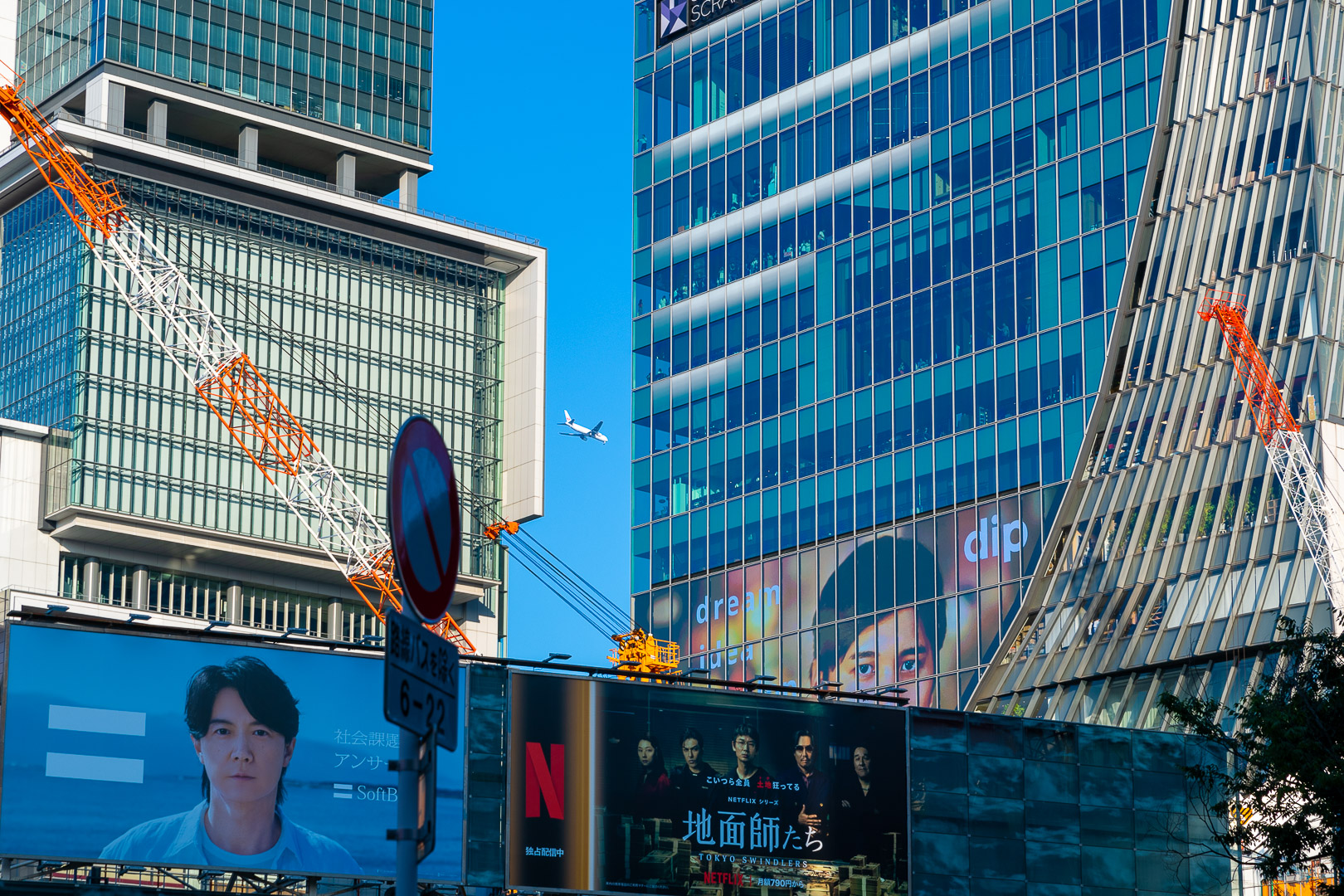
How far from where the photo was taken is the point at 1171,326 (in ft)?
309

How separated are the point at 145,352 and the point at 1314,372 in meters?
86.8

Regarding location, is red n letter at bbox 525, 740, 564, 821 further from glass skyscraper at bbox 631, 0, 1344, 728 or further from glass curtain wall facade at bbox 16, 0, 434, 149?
glass curtain wall facade at bbox 16, 0, 434, 149

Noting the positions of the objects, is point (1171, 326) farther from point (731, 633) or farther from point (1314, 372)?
point (731, 633)

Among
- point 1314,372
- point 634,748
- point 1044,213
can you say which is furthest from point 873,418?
point 634,748

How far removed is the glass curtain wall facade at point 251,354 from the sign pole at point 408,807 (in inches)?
5293

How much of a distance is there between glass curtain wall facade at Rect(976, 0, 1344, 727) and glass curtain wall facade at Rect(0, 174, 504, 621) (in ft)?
230

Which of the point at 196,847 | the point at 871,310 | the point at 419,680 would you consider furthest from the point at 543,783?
the point at 871,310

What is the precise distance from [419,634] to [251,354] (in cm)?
14236

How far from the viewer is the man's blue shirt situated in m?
50.9

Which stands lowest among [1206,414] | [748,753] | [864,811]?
[864,811]

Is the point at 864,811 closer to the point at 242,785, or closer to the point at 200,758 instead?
the point at 242,785

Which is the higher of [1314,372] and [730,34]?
[730,34]

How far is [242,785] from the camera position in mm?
52438

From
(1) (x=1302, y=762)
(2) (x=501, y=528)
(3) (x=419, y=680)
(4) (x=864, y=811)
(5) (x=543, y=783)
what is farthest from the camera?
(2) (x=501, y=528)
